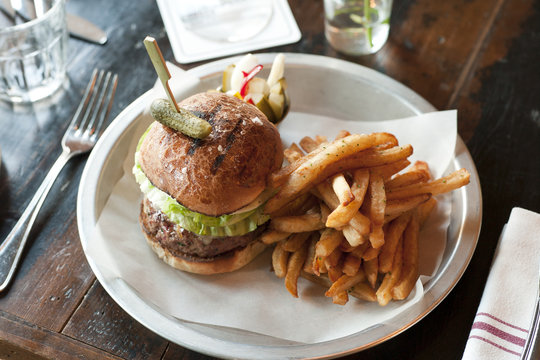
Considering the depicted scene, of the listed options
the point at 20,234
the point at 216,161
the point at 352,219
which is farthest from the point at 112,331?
the point at 352,219

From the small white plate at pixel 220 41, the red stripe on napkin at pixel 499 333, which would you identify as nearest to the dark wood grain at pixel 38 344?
the red stripe on napkin at pixel 499 333

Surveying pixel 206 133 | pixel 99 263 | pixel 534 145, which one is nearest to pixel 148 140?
pixel 206 133

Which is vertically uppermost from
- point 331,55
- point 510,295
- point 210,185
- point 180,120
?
point 180,120

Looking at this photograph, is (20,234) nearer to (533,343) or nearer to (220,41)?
(220,41)

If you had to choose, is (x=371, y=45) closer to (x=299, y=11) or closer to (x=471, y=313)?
(x=299, y=11)

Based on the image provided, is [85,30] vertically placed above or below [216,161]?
below

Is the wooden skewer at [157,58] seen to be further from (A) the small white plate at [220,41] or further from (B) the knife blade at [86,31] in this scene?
(B) the knife blade at [86,31]

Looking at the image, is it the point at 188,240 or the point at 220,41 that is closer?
the point at 188,240
